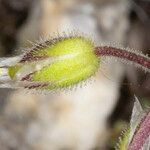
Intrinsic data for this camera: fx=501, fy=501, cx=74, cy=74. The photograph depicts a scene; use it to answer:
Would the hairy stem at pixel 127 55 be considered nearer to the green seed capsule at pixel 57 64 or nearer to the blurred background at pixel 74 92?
the green seed capsule at pixel 57 64

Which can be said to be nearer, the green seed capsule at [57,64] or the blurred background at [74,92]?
the green seed capsule at [57,64]

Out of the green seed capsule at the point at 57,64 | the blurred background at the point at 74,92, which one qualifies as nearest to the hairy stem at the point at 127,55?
the green seed capsule at the point at 57,64

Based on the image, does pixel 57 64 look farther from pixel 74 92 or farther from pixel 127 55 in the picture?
pixel 74 92

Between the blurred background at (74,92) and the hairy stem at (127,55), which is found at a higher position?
the hairy stem at (127,55)

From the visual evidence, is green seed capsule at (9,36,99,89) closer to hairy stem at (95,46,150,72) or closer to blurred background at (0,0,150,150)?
hairy stem at (95,46,150,72)

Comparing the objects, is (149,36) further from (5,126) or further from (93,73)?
(93,73)

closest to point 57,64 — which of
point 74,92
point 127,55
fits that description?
point 127,55

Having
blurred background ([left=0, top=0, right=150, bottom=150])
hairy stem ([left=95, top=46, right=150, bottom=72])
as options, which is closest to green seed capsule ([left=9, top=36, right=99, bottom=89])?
hairy stem ([left=95, top=46, right=150, bottom=72])
